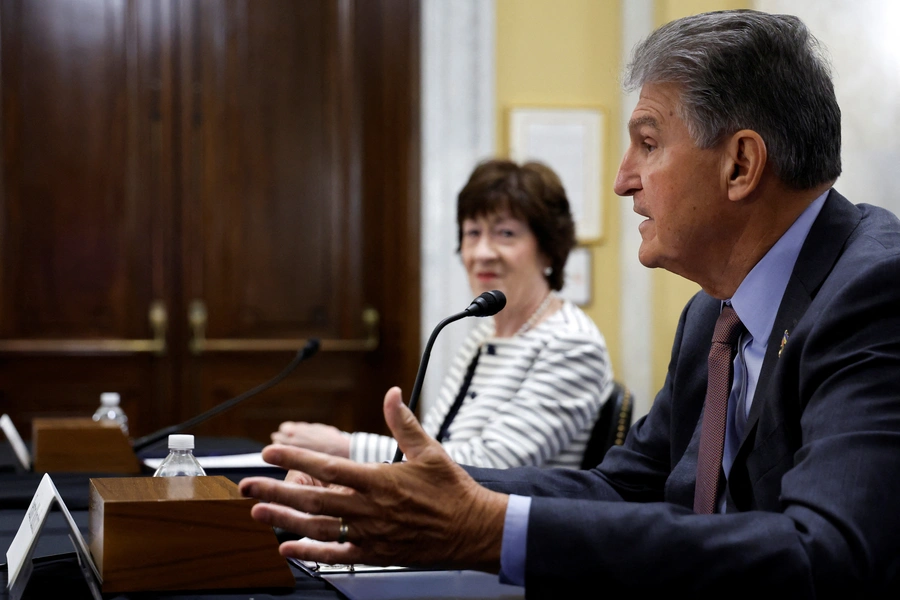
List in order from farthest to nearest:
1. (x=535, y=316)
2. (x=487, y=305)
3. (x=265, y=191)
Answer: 1. (x=265, y=191)
2. (x=535, y=316)
3. (x=487, y=305)

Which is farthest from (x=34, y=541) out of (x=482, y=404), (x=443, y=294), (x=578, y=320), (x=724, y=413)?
(x=443, y=294)

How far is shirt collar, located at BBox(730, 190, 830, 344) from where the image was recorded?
53.6 inches

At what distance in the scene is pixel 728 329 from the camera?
56.1 inches

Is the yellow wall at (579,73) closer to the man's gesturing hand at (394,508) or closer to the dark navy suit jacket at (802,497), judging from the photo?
the dark navy suit jacket at (802,497)

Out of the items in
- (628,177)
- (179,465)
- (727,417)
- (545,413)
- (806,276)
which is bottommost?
(545,413)

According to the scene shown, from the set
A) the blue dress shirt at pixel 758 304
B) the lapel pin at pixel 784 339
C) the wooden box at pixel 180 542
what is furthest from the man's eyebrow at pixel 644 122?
the wooden box at pixel 180 542

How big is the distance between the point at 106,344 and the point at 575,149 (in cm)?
228

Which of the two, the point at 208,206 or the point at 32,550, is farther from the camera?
the point at 208,206

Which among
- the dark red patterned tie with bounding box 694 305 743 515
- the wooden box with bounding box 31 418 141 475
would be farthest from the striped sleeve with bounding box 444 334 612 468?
the dark red patterned tie with bounding box 694 305 743 515

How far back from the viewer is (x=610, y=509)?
3.40 feet

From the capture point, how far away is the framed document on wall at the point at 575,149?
4.43 metres

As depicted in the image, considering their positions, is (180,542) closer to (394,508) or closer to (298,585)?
(298,585)

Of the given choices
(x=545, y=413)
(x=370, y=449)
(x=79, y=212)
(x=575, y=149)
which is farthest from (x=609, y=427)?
(x=79, y=212)

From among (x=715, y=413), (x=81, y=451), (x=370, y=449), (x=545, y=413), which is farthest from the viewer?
(x=370, y=449)
